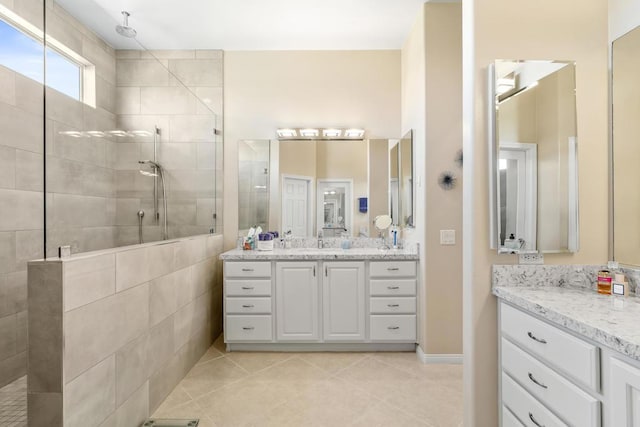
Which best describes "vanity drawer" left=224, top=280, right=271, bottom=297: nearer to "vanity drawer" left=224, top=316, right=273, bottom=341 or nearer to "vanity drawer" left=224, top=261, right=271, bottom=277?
"vanity drawer" left=224, top=261, right=271, bottom=277

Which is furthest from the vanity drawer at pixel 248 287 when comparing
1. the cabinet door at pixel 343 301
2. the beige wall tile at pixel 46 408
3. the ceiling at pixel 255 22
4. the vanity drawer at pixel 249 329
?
the ceiling at pixel 255 22

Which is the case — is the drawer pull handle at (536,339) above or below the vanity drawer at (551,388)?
above

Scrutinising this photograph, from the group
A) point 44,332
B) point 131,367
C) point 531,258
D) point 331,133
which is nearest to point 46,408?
point 44,332

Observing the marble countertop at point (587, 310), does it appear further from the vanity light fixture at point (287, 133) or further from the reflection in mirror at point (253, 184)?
the vanity light fixture at point (287, 133)

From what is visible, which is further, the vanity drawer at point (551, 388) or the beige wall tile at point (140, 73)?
the beige wall tile at point (140, 73)

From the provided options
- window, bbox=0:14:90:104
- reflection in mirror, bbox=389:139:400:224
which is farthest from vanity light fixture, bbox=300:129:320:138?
window, bbox=0:14:90:104

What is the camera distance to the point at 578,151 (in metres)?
1.60

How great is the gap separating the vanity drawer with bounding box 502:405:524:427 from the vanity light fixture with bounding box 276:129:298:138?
→ 2924 mm

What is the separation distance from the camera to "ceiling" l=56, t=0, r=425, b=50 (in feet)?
8.85

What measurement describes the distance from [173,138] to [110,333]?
1823mm

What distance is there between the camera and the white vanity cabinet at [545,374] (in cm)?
106

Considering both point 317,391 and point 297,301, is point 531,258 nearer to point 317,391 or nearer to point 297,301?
point 317,391

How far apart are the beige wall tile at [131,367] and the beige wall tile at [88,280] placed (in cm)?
39

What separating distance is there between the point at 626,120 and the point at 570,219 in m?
0.52
